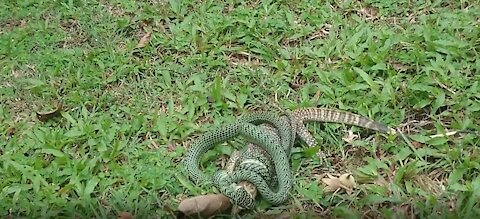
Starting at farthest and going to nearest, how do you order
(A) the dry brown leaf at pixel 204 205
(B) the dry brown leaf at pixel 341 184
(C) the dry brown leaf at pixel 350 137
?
(C) the dry brown leaf at pixel 350 137
(B) the dry brown leaf at pixel 341 184
(A) the dry brown leaf at pixel 204 205

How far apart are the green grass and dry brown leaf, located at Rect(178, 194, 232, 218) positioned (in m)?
0.14

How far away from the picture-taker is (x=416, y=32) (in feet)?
15.1

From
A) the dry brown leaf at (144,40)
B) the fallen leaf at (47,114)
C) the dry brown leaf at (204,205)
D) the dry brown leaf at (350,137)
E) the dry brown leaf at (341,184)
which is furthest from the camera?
the dry brown leaf at (144,40)

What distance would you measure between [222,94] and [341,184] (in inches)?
40.5

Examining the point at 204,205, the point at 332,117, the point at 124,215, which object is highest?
the point at 332,117

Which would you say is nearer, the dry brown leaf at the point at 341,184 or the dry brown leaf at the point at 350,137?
the dry brown leaf at the point at 341,184

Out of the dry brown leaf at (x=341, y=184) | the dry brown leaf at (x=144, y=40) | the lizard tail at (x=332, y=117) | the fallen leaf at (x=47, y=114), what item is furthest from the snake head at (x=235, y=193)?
the dry brown leaf at (x=144, y=40)

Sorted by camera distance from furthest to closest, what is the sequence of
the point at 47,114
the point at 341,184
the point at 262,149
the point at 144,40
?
the point at 144,40 < the point at 47,114 < the point at 262,149 < the point at 341,184

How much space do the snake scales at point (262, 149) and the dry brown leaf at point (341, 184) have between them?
20 centimetres

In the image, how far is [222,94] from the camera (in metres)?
4.30

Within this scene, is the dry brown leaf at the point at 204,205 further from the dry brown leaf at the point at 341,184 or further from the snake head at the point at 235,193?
the dry brown leaf at the point at 341,184

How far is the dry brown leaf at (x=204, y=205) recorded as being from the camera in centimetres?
342

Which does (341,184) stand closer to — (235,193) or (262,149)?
(262,149)

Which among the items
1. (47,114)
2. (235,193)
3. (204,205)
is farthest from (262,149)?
(47,114)
